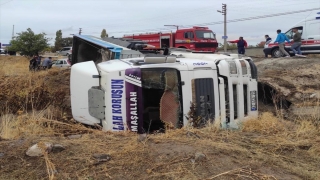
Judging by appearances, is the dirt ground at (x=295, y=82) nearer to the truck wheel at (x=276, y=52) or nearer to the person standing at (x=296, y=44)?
the person standing at (x=296, y=44)

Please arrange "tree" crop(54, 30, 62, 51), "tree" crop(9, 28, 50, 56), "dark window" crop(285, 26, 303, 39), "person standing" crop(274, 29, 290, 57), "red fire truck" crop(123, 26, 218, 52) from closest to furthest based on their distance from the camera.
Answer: "person standing" crop(274, 29, 290, 57)
"dark window" crop(285, 26, 303, 39)
"red fire truck" crop(123, 26, 218, 52)
"tree" crop(9, 28, 50, 56)
"tree" crop(54, 30, 62, 51)

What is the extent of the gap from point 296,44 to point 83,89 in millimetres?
11658

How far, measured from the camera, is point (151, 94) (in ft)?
20.4

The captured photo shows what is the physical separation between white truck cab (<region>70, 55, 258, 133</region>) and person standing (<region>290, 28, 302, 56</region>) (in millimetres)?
10056

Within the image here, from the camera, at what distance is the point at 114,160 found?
3.95 meters

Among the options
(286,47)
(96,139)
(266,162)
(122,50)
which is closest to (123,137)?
(96,139)

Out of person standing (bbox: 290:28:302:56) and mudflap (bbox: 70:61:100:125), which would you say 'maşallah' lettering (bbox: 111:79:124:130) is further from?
person standing (bbox: 290:28:302:56)

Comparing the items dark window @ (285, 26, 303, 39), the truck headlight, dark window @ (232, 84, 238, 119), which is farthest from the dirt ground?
dark window @ (285, 26, 303, 39)

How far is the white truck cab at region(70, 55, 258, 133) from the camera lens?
19.7 ft

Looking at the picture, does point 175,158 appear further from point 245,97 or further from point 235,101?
point 245,97

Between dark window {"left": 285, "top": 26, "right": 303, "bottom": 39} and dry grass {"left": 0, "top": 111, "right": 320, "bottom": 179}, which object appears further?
dark window {"left": 285, "top": 26, "right": 303, "bottom": 39}

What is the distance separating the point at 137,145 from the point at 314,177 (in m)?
1.89

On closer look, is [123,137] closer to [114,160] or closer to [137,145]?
[137,145]

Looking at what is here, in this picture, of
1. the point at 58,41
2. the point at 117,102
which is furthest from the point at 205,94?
the point at 58,41
